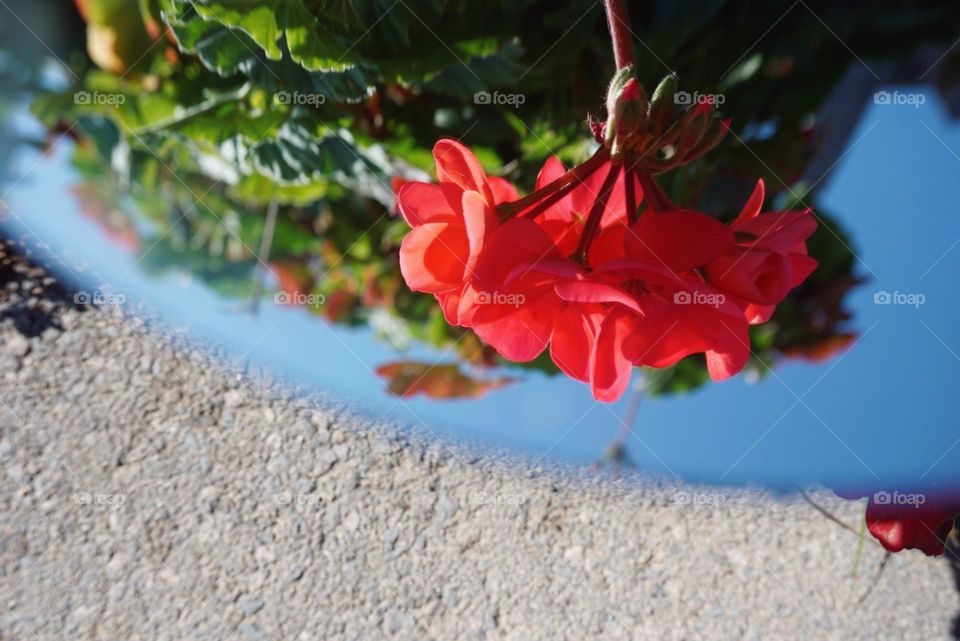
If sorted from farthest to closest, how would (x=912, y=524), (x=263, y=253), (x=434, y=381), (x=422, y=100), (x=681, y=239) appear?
1. (x=263, y=253)
2. (x=434, y=381)
3. (x=422, y=100)
4. (x=912, y=524)
5. (x=681, y=239)

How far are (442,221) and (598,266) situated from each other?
0.07 metres

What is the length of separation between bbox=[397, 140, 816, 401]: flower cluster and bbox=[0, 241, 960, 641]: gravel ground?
1.45 feet

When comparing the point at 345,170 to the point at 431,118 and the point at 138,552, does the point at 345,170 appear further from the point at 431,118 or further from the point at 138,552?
the point at 138,552

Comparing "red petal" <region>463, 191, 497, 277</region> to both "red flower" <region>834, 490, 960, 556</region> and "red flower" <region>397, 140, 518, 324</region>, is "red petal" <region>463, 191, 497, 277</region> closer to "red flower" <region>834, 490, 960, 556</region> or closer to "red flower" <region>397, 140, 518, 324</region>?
"red flower" <region>397, 140, 518, 324</region>

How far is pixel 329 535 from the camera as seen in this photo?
2.37ft

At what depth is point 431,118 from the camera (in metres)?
0.65

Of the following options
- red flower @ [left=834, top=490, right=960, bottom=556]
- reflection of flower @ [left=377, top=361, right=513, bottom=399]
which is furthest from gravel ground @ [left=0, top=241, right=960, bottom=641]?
red flower @ [left=834, top=490, right=960, bottom=556]

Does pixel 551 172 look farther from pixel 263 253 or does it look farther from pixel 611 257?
pixel 263 253

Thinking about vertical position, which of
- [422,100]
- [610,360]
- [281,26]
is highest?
[422,100]

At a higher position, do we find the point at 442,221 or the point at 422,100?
the point at 422,100

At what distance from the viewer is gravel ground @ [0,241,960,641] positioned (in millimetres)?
695

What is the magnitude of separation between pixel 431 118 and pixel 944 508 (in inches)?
17.7

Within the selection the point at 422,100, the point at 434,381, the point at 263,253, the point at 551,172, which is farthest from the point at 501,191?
the point at 263,253

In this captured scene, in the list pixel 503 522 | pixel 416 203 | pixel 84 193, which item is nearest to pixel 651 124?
pixel 416 203
